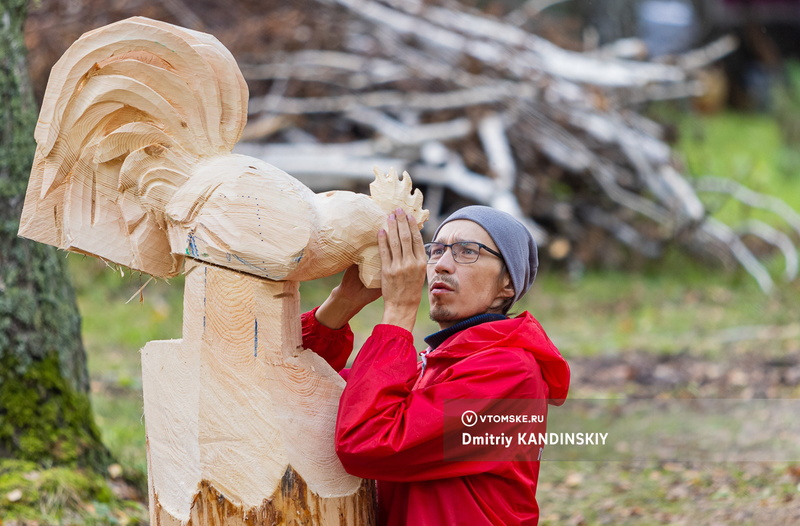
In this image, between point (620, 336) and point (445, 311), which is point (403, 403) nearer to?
point (445, 311)

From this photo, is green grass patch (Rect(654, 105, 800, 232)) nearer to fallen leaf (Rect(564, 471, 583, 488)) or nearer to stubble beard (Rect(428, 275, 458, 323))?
fallen leaf (Rect(564, 471, 583, 488))

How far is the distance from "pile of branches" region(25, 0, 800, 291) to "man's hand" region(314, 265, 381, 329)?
5.84m

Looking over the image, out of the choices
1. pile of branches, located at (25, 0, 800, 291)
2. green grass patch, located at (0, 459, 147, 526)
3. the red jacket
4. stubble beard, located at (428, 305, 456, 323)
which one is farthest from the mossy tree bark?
pile of branches, located at (25, 0, 800, 291)

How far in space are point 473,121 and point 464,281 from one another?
6.55 m

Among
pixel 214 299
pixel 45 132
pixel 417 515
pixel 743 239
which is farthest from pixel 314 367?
pixel 743 239

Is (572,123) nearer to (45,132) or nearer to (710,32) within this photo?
(45,132)

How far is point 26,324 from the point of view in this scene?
3543mm

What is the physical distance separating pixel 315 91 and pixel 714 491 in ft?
19.8

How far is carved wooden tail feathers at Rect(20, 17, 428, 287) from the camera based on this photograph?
6.95 feet

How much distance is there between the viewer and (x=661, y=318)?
805 centimetres

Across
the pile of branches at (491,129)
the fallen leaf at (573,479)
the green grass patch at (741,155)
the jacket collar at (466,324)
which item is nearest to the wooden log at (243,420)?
the jacket collar at (466,324)

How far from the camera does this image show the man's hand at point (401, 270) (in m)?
2.13

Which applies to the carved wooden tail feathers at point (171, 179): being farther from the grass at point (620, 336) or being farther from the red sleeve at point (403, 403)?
the grass at point (620, 336)

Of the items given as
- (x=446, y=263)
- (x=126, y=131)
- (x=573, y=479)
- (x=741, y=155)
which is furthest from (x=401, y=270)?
(x=741, y=155)
